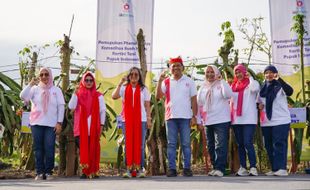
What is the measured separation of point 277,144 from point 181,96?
5.20ft

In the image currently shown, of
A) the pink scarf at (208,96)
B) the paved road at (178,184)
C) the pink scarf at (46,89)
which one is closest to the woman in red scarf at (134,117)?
the paved road at (178,184)

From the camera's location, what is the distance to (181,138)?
824 centimetres

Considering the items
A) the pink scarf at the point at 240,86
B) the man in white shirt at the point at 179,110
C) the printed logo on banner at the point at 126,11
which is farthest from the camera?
the printed logo on banner at the point at 126,11

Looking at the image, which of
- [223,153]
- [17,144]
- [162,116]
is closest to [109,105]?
[162,116]

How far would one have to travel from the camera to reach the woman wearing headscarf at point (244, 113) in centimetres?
833

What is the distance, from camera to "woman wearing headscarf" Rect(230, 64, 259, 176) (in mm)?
8328

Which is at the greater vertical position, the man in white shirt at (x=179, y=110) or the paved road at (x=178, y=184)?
the man in white shirt at (x=179, y=110)

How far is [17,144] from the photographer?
10461 millimetres

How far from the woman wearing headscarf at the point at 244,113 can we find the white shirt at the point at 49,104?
256 centimetres

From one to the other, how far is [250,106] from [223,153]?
838mm

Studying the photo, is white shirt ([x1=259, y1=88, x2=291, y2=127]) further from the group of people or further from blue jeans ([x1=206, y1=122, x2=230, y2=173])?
blue jeans ([x1=206, y1=122, x2=230, y2=173])

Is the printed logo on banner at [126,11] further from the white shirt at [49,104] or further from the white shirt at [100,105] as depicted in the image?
the white shirt at [49,104]

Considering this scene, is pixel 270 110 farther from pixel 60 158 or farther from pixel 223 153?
pixel 60 158

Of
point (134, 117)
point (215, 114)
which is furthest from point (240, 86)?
point (134, 117)
